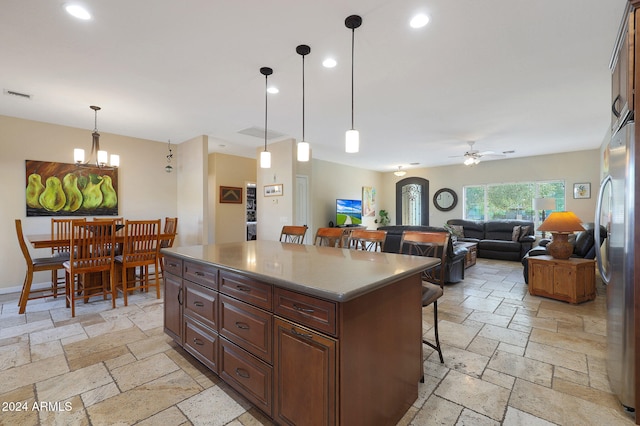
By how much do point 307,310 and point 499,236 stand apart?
306 inches

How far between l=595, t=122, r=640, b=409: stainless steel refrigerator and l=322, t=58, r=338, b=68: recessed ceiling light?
7.27 feet

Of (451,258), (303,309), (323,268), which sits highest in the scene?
(323,268)

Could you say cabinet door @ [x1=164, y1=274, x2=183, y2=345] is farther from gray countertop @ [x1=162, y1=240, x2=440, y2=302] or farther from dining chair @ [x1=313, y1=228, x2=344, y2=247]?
dining chair @ [x1=313, y1=228, x2=344, y2=247]

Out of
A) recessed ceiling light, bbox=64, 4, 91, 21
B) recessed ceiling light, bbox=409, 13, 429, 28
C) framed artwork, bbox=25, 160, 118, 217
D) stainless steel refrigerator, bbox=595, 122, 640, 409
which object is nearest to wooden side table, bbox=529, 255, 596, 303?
stainless steel refrigerator, bbox=595, 122, 640, 409

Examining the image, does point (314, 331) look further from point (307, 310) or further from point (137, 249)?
point (137, 249)

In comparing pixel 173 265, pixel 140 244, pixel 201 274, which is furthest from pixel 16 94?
pixel 201 274

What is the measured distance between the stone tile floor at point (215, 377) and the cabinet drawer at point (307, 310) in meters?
0.77

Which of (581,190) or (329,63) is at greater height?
(329,63)

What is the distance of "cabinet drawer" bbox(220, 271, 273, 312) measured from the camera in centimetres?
160

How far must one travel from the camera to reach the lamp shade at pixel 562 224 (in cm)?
371

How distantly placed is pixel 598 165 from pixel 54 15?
969cm

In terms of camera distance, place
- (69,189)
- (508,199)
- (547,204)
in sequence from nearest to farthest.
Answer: (69,189) < (547,204) < (508,199)

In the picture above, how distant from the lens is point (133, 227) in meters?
3.93

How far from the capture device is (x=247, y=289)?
1723 millimetres
